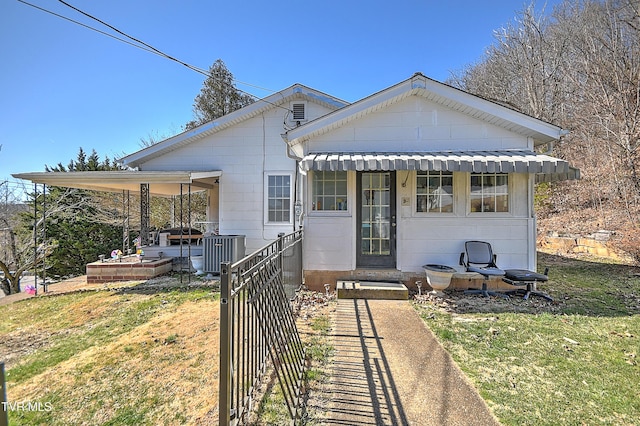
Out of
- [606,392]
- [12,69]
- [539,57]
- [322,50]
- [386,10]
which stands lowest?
[606,392]

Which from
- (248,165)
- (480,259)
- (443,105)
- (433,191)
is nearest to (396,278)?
(480,259)

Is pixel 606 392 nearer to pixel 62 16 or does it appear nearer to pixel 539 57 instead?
pixel 62 16

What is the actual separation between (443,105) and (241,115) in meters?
6.43

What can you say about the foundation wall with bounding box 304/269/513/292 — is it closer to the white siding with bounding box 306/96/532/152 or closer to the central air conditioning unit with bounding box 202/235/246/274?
the white siding with bounding box 306/96/532/152

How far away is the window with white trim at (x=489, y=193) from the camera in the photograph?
642 cm

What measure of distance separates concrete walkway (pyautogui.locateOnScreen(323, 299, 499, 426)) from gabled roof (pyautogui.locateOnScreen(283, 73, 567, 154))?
4.19 metres

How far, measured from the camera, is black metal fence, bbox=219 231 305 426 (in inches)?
74.0

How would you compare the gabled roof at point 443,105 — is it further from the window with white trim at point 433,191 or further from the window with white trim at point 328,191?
the window with white trim at point 433,191

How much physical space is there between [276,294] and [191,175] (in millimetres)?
5917

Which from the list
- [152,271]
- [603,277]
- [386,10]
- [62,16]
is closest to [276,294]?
[62,16]

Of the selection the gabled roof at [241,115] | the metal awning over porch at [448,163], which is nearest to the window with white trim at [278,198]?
the gabled roof at [241,115]

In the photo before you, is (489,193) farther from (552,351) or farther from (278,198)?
(278,198)

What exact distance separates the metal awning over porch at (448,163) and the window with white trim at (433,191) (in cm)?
68

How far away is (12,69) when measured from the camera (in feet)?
22.1
